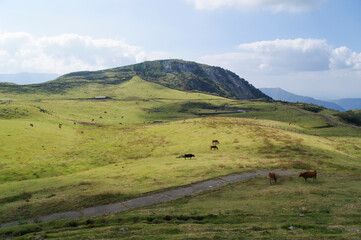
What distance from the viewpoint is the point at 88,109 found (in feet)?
519

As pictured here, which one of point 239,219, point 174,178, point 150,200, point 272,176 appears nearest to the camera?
point 239,219

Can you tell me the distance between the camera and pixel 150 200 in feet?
94.4

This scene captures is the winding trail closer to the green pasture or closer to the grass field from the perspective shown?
the grass field

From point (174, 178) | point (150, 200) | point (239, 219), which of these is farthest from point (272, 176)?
point (150, 200)

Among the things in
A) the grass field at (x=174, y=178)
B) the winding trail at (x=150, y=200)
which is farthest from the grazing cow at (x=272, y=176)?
the winding trail at (x=150, y=200)

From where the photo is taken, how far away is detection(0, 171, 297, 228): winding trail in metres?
24.9

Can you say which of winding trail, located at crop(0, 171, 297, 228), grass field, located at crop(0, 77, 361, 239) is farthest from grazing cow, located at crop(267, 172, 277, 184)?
winding trail, located at crop(0, 171, 297, 228)

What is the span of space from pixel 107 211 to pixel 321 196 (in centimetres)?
2375

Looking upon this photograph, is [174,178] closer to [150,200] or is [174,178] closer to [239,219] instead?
[150,200]

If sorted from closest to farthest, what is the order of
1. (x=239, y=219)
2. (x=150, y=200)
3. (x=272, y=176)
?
1. (x=239, y=219)
2. (x=150, y=200)
3. (x=272, y=176)

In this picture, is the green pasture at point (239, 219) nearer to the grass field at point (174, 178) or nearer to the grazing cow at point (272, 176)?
the grass field at point (174, 178)

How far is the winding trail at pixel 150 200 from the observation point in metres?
24.9

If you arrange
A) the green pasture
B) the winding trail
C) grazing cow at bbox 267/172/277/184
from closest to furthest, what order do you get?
1. the green pasture
2. the winding trail
3. grazing cow at bbox 267/172/277/184

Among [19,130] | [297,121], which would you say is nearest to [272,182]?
[19,130]
